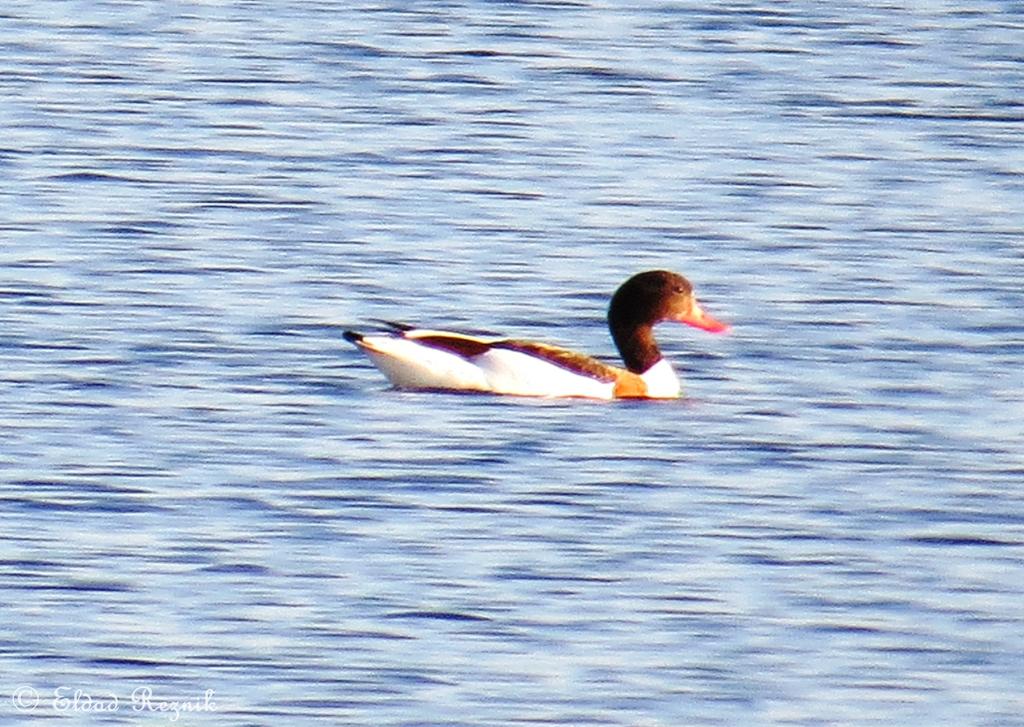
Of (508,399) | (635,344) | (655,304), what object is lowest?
(508,399)

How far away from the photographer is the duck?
14391mm

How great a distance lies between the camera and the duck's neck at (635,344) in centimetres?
1511

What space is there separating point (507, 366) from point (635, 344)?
98 cm

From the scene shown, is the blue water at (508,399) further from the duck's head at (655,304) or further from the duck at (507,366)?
the duck's head at (655,304)

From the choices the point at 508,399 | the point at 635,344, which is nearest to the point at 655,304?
the point at 635,344

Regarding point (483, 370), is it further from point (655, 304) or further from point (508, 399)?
point (655, 304)

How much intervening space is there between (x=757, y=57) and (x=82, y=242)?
28.0 feet

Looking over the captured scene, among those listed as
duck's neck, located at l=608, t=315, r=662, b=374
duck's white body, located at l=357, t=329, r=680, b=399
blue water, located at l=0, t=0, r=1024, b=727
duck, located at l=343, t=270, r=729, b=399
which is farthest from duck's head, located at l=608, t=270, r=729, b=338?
duck's white body, located at l=357, t=329, r=680, b=399

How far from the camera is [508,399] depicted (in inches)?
576

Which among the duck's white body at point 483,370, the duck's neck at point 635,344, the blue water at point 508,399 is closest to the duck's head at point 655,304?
the duck's neck at point 635,344

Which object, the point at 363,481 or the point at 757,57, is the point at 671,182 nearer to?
the point at 757,57

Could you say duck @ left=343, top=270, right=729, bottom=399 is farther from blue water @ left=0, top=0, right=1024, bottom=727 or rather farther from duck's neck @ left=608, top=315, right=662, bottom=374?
blue water @ left=0, top=0, right=1024, bottom=727

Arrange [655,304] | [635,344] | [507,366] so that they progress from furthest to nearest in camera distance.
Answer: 1. [655,304]
2. [635,344]
3. [507,366]

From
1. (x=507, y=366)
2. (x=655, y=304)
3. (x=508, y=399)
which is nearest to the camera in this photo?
(x=507, y=366)
